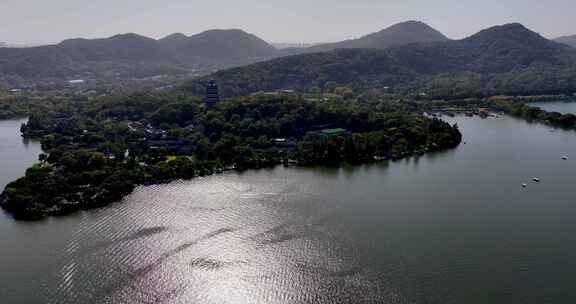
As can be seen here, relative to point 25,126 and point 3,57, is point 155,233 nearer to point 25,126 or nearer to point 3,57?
point 25,126

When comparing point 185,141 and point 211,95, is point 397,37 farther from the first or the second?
point 185,141

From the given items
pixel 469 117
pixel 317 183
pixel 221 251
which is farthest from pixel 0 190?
pixel 469 117

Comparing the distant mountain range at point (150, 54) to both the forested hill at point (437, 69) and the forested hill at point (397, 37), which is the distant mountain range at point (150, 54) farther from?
the forested hill at point (437, 69)

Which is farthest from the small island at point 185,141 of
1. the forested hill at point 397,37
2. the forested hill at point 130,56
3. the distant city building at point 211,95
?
the forested hill at point 397,37

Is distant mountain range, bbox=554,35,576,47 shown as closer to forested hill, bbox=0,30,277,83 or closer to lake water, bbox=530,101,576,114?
forested hill, bbox=0,30,277,83

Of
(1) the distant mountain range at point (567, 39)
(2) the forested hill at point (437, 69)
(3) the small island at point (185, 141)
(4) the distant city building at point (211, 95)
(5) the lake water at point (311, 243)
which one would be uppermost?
(1) the distant mountain range at point (567, 39)

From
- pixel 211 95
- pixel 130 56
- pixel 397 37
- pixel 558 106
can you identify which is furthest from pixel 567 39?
pixel 211 95

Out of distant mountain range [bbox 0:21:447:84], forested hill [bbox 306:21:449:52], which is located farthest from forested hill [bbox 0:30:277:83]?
forested hill [bbox 306:21:449:52]
